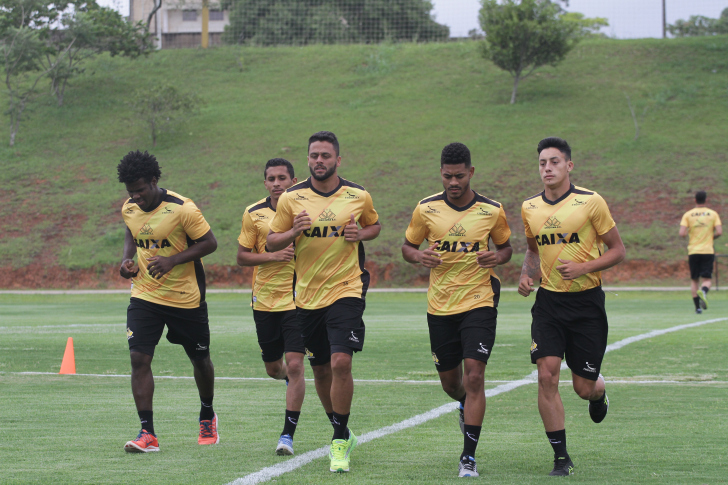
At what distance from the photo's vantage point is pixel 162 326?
696 centimetres

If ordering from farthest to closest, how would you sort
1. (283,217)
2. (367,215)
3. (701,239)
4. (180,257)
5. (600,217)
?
(701,239)
(180,257)
(367,215)
(283,217)
(600,217)

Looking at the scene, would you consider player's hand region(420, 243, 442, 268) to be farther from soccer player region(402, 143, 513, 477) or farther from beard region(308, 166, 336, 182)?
beard region(308, 166, 336, 182)

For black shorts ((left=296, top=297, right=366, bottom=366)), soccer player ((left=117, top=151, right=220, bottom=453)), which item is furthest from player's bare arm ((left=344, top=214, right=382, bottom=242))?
soccer player ((left=117, top=151, right=220, bottom=453))

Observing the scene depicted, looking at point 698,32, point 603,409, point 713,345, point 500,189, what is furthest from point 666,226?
point 698,32

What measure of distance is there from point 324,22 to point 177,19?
2231cm

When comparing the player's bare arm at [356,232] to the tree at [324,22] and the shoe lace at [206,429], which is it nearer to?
the shoe lace at [206,429]

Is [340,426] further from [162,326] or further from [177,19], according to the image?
[177,19]

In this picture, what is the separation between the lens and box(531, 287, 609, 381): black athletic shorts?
6.11m

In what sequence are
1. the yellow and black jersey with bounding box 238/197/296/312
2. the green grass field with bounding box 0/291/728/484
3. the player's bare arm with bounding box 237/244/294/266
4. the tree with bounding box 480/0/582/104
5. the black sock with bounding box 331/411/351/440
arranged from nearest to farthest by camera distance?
the green grass field with bounding box 0/291/728/484 < the black sock with bounding box 331/411/351/440 < the player's bare arm with bounding box 237/244/294/266 < the yellow and black jersey with bounding box 238/197/296/312 < the tree with bounding box 480/0/582/104

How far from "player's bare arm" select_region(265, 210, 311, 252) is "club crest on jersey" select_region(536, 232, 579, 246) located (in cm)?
175

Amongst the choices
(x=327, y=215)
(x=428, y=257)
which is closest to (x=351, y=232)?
(x=327, y=215)

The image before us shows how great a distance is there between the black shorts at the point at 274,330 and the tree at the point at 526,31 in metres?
41.9

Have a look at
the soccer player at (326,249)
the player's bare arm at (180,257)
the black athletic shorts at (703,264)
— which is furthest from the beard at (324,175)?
the black athletic shorts at (703,264)

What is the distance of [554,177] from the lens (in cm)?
619
